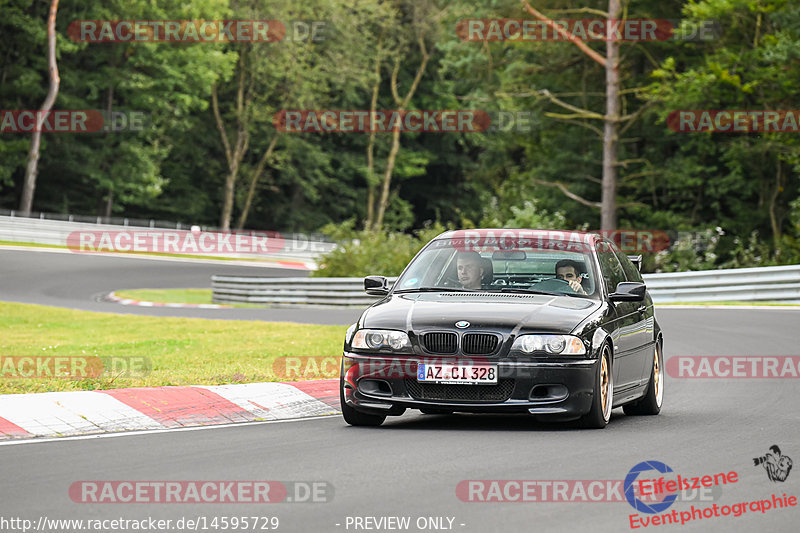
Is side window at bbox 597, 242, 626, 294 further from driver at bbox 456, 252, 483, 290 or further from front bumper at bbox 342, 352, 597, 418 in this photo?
front bumper at bbox 342, 352, 597, 418

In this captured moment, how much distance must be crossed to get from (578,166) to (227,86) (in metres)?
33.6

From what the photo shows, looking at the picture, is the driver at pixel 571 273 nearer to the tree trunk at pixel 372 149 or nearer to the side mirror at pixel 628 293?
the side mirror at pixel 628 293

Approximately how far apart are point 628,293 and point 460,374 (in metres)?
1.84

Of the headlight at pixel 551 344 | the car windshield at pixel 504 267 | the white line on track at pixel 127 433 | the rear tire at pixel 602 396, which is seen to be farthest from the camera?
the car windshield at pixel 504 267

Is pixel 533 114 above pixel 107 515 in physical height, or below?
above

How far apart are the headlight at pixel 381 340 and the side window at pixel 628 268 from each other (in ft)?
9.71

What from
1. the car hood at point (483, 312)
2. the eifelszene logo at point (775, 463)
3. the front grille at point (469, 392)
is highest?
the car hood at point (483, 312)

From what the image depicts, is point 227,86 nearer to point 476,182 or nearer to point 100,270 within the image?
point 476,182

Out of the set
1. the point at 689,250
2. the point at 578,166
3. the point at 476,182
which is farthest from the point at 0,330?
the point at 476,182

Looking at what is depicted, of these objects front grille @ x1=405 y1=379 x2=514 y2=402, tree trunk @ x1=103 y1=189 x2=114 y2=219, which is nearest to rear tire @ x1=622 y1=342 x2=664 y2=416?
front grille @ x1=405 y1=379 x2=514 y2=402

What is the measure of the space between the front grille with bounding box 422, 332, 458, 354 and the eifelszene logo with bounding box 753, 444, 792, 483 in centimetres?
227

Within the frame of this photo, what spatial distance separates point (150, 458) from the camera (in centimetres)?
844

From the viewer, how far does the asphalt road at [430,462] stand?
662cm

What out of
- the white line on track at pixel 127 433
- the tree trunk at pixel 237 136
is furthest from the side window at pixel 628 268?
the tree trunk at pixel 237 136
